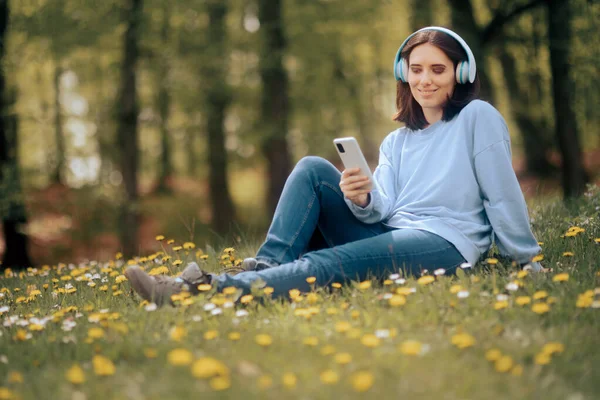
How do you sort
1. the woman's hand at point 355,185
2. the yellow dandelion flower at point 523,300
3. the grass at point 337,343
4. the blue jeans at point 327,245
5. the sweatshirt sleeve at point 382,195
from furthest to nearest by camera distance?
the sweatshirt sleeve at point 382,195, the woman's hand at point 355,185, the blue jeans at point 327,245, the yellow dandelion flower at point 523,300, the grass at point 337,343

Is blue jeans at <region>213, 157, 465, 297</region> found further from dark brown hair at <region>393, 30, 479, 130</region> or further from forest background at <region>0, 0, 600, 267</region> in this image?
forest background at <region>0, 0, 600, 267</region>

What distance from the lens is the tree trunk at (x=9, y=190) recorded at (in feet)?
28.8

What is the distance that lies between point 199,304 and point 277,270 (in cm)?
45

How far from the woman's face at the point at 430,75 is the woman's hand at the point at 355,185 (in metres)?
0.67

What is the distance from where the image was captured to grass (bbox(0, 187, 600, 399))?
2146 mm

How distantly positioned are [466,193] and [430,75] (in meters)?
0.70

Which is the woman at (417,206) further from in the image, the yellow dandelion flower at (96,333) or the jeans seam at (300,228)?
the yellow dandelion flower at (96,333)

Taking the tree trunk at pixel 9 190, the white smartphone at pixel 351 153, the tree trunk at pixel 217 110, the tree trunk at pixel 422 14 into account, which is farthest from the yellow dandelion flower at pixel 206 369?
the tree trunk at pixel 422 14

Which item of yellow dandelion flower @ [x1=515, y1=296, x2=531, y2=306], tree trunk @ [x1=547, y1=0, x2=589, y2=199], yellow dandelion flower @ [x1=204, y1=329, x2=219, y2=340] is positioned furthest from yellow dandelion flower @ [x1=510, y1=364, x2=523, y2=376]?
tree trunk @ [x1=547, y1=0, x2=589, y2=199]

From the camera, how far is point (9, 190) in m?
8.77

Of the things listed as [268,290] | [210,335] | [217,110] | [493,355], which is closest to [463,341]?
[493,355]

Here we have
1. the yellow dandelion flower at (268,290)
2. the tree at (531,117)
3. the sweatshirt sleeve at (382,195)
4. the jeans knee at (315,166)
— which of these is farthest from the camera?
the tree at (531,117)

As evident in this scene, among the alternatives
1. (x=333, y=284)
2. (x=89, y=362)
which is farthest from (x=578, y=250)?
(x=89, y=362)

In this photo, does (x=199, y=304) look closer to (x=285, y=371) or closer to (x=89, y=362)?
(x=89, y=362)
